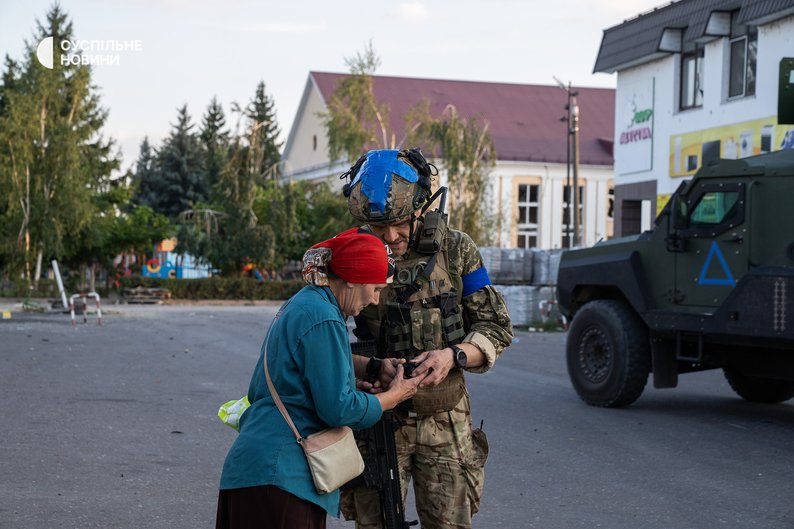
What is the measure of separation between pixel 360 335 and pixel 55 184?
142ft

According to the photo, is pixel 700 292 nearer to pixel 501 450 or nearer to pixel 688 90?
pixel 501 450

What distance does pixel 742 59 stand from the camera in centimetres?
2667

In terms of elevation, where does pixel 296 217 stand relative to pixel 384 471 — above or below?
above

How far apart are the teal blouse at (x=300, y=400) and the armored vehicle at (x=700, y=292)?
24.3 ft

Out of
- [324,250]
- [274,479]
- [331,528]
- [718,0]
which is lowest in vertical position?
[331,528]

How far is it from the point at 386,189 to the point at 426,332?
1.75 feet

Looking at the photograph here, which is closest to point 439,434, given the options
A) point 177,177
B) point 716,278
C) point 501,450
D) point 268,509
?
point 268,509

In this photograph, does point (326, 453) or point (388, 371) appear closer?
point (326, 453)

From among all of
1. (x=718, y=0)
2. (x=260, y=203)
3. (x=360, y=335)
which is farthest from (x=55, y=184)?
(x=360, y=335)

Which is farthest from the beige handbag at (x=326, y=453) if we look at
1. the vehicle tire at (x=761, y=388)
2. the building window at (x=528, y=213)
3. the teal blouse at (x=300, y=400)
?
the building window at (x=528, y=213)

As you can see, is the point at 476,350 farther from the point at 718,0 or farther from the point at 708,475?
the point at 718,0

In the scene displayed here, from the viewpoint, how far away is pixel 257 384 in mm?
3498

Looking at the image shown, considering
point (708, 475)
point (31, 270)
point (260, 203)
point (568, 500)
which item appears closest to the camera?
point (568, 500)

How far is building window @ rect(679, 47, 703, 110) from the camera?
1120 inches
